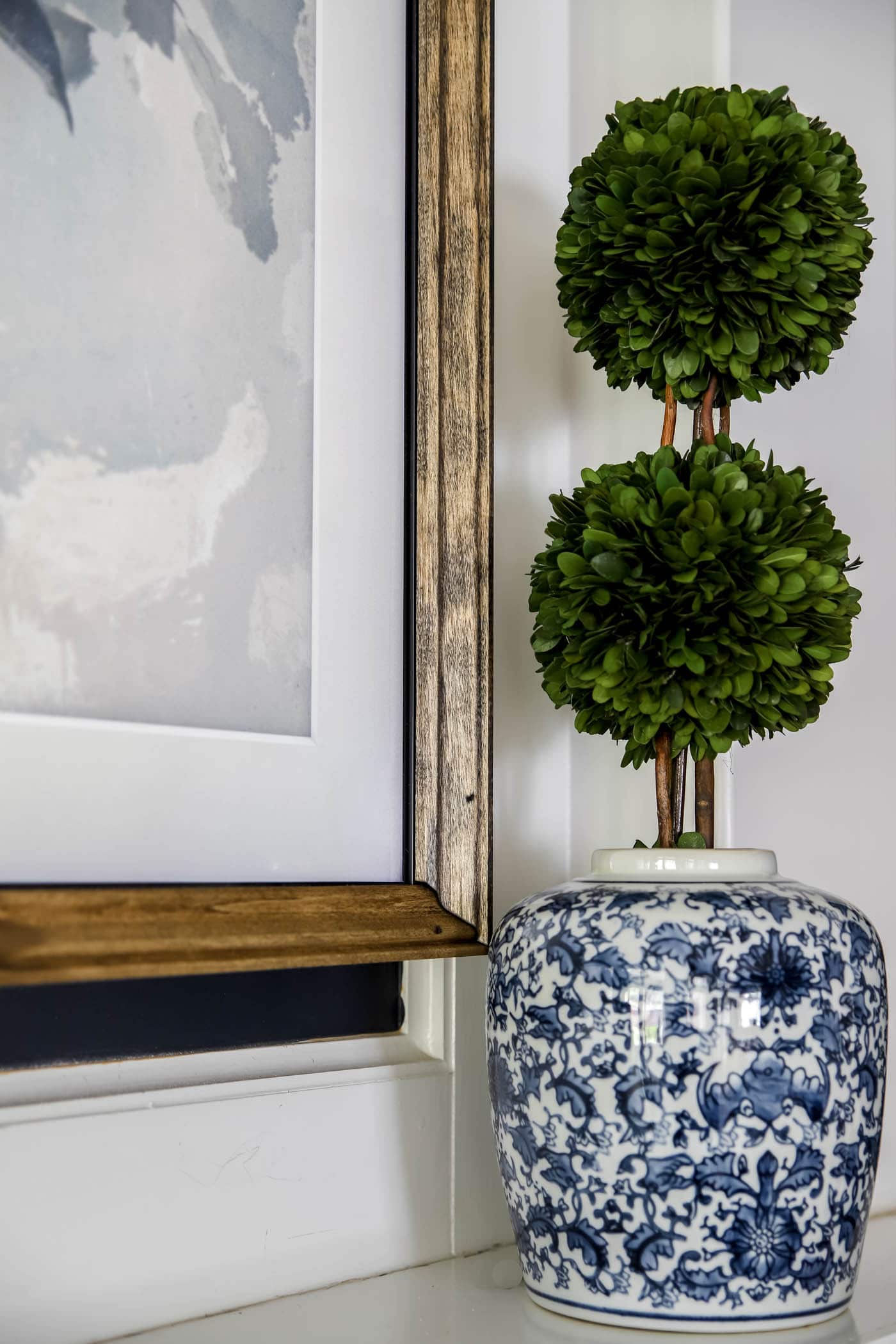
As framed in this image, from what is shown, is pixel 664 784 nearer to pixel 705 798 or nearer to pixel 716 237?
pixel 705 798

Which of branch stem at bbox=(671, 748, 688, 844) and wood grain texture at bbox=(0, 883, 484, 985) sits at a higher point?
branch stem at bbox=(671, 748, 688, 844)

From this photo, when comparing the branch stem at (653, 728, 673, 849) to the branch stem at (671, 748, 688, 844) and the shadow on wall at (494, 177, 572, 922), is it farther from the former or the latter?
the shadow on wall at (494, 177, 572, 922)

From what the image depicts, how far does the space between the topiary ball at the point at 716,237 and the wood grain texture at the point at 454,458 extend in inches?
2.5

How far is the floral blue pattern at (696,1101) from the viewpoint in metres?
0.58

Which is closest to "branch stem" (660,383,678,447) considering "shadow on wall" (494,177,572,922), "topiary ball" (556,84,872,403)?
"topiary ball" (556,84,872,403)

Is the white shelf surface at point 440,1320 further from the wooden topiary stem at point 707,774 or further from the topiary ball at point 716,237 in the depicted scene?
the topiary ball at point 716,237

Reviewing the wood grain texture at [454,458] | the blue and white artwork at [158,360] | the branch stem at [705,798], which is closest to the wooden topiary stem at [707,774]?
the branch stem at [705,798]

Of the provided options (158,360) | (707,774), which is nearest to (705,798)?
(707,774)

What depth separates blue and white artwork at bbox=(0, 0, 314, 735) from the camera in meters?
0.56

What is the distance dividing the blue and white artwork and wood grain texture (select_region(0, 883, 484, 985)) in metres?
0.08

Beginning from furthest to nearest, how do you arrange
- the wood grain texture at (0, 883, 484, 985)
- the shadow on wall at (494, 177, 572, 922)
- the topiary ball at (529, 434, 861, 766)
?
the shadow on wall at (494, 177, 572, 922), the topiary ball at (529, 434, 861, 766), the wood grain texture at (0, 883, 484, 985)

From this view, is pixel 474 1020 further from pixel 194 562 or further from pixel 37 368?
pixel 37 368

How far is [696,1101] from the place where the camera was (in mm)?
583

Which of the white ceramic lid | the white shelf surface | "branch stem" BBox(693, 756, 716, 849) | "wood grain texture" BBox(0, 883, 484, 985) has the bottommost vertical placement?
the white shelf surface
